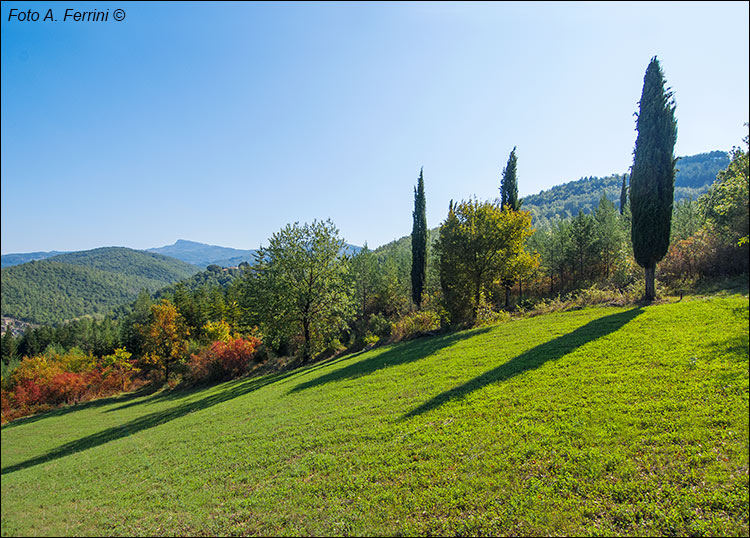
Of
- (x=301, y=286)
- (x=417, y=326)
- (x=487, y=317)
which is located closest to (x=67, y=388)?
(x=301, y=286)

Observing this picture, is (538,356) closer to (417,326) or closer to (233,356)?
(417,326)

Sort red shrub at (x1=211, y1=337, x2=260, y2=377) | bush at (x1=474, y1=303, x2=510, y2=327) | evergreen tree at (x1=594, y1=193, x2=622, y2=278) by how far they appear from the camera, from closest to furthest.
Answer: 1. bush at (x1=474, y1=303, x2=510, y2=327)
2. red shrub at (x1=211, y1=337, x2=260, y2=377)
3. evergreen tree at (x1=594, y1=193, x2=622, y2=278)

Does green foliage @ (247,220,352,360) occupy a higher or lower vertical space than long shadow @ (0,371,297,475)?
higher

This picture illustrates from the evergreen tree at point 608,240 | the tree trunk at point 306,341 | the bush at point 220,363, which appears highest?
the evergreen tree at point 608,240

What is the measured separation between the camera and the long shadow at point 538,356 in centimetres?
1099

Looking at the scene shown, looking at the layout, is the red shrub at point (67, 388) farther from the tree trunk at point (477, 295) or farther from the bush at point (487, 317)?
the tree trunk at point (477, 295)

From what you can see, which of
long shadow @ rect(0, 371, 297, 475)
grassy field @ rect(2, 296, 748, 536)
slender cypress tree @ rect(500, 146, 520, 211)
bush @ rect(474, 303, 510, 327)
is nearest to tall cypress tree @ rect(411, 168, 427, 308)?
slender cypress tree @ rect(500, 146, 520, 211)

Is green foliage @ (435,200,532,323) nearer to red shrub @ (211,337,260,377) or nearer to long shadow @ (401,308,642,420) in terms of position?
long shadow @ (401,308,642,420)

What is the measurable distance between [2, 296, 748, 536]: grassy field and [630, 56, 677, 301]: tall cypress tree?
6.39 metres

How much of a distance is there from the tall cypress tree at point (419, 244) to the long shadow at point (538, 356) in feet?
88.5

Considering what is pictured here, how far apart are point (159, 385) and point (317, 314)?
20689mm

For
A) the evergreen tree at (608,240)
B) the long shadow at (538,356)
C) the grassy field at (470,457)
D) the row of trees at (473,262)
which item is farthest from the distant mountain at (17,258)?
the evergreen tree at (608,240)

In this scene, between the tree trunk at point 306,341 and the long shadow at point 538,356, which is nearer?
the long shadow at point 538,356

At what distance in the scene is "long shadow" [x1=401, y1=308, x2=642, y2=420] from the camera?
11.0 metres
